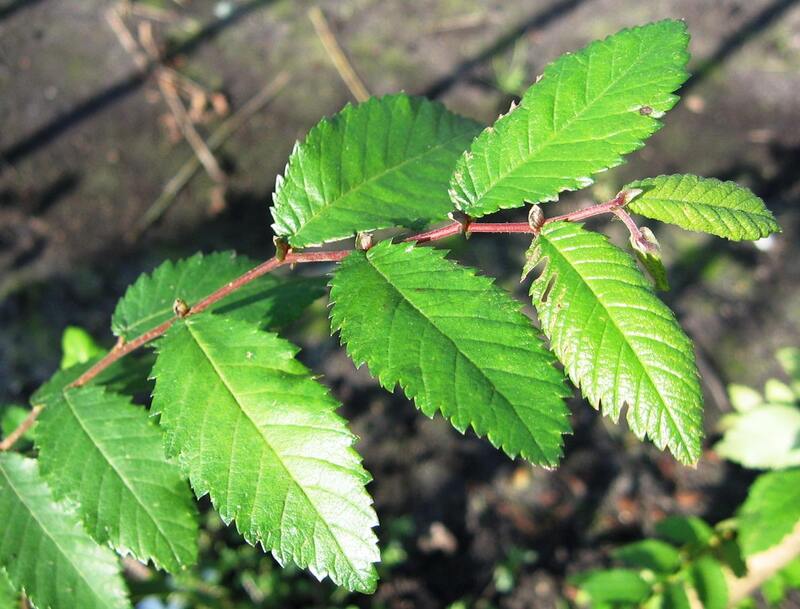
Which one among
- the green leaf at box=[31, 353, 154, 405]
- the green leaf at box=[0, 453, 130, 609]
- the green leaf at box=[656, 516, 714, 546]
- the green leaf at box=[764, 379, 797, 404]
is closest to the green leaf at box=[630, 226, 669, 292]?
the green leaf at box=[31, 353, 154, 405]

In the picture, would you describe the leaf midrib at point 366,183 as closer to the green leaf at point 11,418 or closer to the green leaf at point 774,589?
the green leaf at point 11,418

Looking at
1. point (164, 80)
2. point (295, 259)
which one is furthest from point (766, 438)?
point (164, 80)

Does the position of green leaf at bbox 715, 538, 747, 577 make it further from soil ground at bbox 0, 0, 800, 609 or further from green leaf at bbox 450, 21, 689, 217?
green leaf at bbox 450, 21, 689, 217

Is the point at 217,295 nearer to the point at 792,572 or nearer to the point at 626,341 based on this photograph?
the point at 626,341

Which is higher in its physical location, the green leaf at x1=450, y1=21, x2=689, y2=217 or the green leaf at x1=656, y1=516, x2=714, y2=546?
the green leaf at x1=450, y1=21, x2=689, y2=217

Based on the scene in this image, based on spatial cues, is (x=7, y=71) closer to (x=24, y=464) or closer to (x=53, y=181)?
(x=53, y=181)

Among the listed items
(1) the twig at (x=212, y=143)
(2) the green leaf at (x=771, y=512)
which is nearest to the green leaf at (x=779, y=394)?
(2) the green leaf at (x=771, y=512)

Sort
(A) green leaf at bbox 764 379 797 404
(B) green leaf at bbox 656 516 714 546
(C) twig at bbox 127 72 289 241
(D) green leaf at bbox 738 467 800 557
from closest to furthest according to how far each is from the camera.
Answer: (D) green leaf at bbox 738 467 800 557 < (B) green leaf at bbox 656 516 714 546 < (A) green leaf at bbox 764 379 797 404 < (C) twig at bbox 127 72 289 241

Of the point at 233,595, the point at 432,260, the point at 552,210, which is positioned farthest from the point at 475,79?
the point at 432,260
